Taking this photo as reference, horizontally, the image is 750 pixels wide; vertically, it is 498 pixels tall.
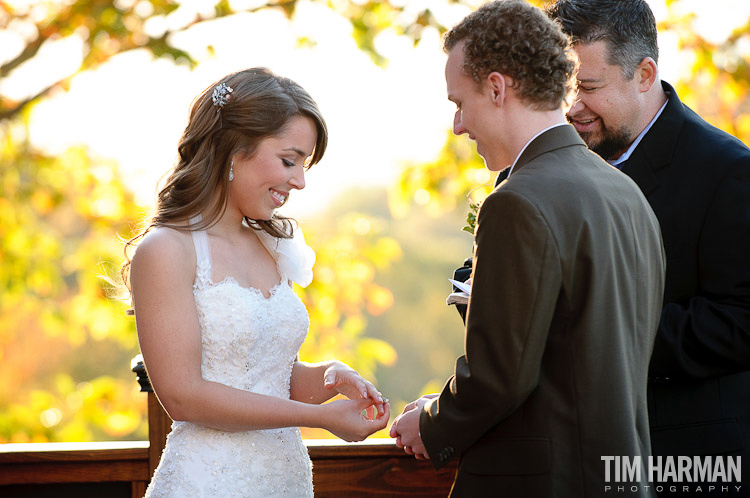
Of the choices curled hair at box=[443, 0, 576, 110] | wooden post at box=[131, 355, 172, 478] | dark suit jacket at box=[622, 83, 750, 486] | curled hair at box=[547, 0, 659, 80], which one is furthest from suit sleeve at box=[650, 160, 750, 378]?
wooden post at box=[131, 355, 172, 478]

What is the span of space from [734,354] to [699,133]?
67 cm

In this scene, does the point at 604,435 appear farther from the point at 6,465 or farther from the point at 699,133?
the point at 6,465

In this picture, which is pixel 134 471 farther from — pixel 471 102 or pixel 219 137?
pixel 471 102

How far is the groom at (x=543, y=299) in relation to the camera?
1782 mm

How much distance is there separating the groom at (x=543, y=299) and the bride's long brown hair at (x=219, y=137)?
2.28 feet

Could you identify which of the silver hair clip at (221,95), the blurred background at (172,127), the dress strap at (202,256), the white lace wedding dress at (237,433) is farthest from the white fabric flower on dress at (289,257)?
the blurred background at (172,127)

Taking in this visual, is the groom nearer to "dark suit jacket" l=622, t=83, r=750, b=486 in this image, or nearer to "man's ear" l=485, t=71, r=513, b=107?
"man's ear" l=485, t=71, r=513, b=107

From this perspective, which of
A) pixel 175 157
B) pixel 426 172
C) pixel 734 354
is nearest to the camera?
pixel 734 354

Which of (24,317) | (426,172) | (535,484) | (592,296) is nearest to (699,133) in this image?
(592,296)

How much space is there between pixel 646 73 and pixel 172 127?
423 centimetres

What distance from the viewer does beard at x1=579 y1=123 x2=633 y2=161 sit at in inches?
100

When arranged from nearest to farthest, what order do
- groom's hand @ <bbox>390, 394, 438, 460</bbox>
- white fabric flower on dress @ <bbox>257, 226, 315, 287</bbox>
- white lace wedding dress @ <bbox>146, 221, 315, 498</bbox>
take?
groom's hand @ <bbox>390, 394, 438, 460</bbox> < white lace wedding dress @ <bbox>146, 221, 315, 498</bbox> < white fabric flower on dress @ <bbox>257, 226, 315, 287</bbox>

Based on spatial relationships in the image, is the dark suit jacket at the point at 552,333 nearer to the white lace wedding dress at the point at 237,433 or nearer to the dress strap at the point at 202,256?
the white lace wedding dress at the point at 237,433

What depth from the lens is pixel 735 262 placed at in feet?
7.22
